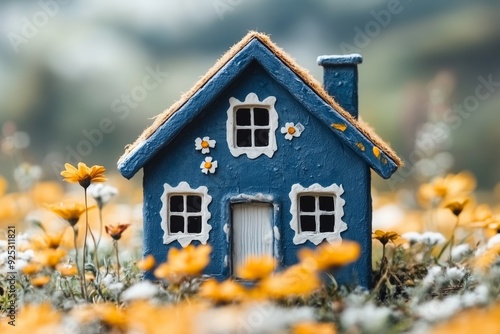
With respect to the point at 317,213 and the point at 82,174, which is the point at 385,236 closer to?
the point at 317,213

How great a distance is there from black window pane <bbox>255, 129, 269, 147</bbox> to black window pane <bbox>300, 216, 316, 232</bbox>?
446mm

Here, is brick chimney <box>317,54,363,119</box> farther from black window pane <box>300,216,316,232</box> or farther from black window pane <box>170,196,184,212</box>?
black window pane <box>170,196,184,212</box>

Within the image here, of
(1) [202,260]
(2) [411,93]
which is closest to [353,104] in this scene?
(1) [202,260]

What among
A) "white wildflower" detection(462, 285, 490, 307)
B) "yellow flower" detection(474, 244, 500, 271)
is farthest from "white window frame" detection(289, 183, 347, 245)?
"white wildflower" detection(462, 285, 490, 307)

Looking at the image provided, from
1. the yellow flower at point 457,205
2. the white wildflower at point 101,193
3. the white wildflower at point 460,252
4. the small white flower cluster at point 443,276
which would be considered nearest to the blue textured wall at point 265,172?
the white wildflower at point 101,193

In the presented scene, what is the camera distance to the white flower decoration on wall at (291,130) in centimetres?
402

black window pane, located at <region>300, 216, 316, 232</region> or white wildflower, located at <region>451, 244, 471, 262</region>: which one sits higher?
black window pane, located at <region>300, 216, 316, 232</region>

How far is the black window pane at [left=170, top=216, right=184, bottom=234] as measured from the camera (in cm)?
416

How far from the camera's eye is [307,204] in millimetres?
4098

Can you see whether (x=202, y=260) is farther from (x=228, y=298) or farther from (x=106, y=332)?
(x=106, y=332)

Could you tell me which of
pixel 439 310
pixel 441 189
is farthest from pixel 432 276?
pixel 441 189

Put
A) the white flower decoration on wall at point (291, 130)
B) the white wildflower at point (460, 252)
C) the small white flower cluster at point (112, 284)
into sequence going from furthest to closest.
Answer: the white wildflower at point (460, 252)
the white flower decoration on wall at point (291, 130)
the small white flower cluster at point (112, 284)

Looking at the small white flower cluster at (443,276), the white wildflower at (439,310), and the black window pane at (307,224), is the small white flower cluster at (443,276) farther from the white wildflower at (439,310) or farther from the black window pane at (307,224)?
the black window pane at (307,224)

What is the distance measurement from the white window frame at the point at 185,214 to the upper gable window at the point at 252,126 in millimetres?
286
